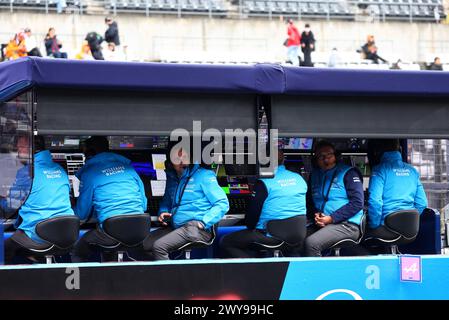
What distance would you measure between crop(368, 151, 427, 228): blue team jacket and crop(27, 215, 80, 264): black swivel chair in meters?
2.42

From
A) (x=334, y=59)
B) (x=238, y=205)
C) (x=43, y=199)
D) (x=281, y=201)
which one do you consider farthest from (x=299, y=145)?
(x=334, y=59)

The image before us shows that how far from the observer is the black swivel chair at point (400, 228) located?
23.0ft

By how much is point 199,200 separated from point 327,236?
105cm

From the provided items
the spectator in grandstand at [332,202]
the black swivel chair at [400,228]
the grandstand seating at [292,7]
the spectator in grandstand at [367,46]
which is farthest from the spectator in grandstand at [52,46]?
the black swivel chair at [400,228]

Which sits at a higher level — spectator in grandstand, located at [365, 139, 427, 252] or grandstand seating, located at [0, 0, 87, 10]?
grandstand seating, located at [0, 0, 87, 10]

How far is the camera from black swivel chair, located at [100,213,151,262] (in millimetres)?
6434

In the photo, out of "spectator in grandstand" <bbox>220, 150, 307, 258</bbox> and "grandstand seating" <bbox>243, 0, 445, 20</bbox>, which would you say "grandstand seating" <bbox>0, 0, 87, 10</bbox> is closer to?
"grandstand seating" <bbox>243, 0, 445, 20</bbox>

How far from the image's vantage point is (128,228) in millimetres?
6438

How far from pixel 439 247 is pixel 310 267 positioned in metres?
2.05

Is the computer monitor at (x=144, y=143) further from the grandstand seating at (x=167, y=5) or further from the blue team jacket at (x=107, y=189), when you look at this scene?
the grandstand seating at (x=167, y=5)

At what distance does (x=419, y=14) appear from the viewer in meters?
24.9

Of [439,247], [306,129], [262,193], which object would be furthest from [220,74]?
[439,247]

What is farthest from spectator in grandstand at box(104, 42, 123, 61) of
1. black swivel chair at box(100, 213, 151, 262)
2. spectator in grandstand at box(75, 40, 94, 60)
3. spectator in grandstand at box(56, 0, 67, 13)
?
black swivel chair at box(100, 213, 151, 262)
